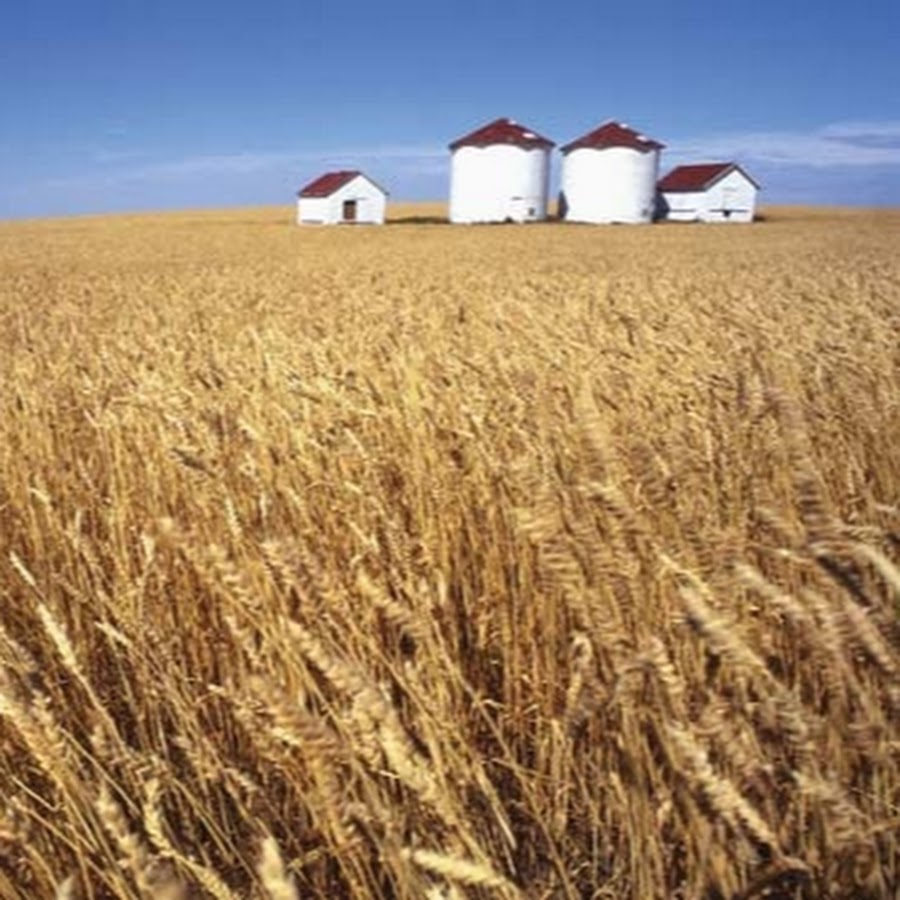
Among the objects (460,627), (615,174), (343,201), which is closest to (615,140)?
(615,174)

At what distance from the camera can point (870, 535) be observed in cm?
104

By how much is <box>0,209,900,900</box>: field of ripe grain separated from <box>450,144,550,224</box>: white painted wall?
4870 centimetres

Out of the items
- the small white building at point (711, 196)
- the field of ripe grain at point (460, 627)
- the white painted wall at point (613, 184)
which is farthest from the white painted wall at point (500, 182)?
the field of ripe grain at point (460, 627)

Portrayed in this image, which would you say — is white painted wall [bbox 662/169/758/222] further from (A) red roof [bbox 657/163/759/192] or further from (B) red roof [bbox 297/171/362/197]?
(B) red roof [bbox 297/171/362/197]

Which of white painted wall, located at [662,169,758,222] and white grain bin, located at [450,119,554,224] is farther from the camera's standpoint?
white painted wall, located at [662,169,758,222]

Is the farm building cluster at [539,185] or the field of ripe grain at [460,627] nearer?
the field of ripe grain at [460,627]

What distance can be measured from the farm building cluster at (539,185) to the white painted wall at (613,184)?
0.06 metres

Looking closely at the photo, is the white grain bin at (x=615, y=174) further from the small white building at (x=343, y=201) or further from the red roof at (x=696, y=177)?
the small white building at (x=343, y=201)

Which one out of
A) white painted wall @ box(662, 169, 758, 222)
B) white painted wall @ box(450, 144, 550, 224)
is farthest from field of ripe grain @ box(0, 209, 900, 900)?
white painted wall @ box(662, 169, 758, 222)

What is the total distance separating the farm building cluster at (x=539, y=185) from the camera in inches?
2041

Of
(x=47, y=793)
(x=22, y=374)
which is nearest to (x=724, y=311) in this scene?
(x=22, y=374)

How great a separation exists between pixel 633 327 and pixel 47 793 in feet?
13.3

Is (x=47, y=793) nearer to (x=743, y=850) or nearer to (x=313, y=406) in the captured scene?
(x=743, y=850)

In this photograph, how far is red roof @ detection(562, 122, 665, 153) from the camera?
5144cm
